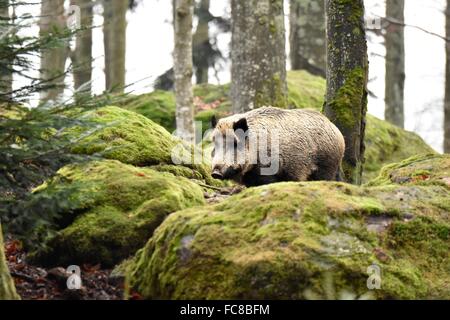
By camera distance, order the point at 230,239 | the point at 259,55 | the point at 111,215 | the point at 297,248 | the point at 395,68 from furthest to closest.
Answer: the point at 395,68 → the point at 259,55 → the point at 111,215 → the point at 230,239 → the point at 297,248

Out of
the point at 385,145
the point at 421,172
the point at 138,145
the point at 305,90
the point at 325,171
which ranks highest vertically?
the point at 138,145

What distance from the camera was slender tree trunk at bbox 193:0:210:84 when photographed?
24366 mm

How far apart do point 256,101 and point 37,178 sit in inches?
316

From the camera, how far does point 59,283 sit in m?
6.31

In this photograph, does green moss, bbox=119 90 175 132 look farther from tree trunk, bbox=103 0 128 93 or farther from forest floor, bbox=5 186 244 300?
forest floor, bbox=5 186 244 300

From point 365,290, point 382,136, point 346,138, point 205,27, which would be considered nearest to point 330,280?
point 365,290

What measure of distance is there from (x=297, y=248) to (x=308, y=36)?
15.5 meters

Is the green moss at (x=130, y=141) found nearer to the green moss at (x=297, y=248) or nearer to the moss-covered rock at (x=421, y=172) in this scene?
the green moss at (x=297, y=248)

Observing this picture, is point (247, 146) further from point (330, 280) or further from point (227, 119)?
point (330, 280)

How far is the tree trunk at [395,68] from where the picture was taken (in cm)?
2141

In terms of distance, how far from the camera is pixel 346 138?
10.3 m

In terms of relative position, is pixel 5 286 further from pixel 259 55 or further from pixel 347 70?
pixel 259 55

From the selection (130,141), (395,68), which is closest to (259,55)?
(130,141)

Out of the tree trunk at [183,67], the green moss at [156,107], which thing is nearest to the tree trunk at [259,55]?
the tree trunk at [183,67]
